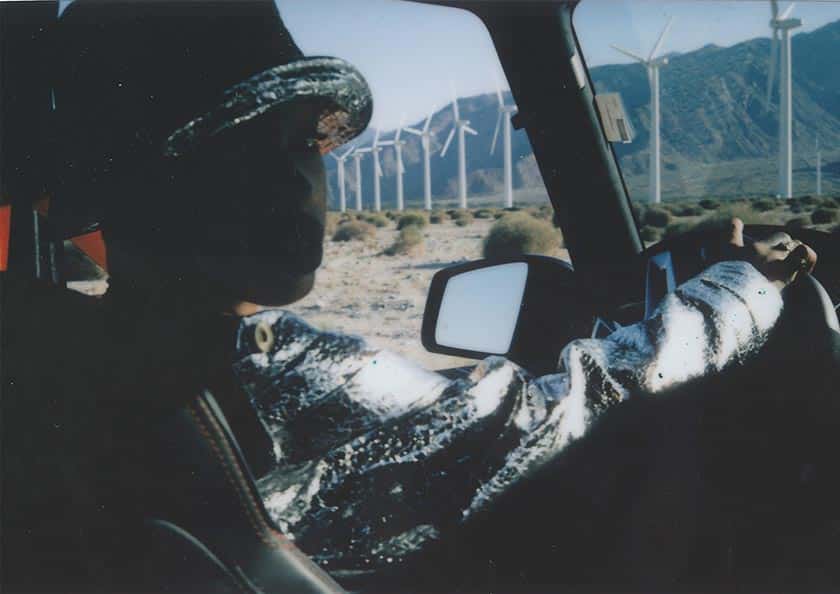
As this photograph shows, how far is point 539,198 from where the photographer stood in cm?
291

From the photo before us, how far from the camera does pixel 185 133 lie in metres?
1.12

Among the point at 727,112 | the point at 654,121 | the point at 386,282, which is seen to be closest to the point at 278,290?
the point at 727,112

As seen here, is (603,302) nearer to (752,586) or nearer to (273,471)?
(752,586)

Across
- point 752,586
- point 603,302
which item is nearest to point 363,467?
point 752,586

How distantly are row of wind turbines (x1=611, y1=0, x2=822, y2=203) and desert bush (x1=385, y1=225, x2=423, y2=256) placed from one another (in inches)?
178

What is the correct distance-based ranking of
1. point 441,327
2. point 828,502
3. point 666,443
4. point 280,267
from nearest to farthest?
point 280,267 → point 666,443 → point 828,502 → point 441,327

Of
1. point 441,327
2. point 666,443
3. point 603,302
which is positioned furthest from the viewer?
point 441,327

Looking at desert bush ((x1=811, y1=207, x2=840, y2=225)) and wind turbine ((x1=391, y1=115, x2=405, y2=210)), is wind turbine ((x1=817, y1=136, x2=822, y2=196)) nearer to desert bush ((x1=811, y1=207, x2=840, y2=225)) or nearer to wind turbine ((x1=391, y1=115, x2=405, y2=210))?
desert bush ((x1=811, y1=207, x2=840, y2=225))

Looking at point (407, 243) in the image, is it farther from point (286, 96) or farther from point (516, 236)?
point (286, 96)

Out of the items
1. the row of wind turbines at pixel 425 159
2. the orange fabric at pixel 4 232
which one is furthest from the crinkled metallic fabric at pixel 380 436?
the row of wind turbines at pixel 425 159

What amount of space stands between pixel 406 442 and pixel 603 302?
139 cm

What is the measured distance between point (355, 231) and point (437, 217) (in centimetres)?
531

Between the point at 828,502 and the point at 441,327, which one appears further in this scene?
the point at 441,327

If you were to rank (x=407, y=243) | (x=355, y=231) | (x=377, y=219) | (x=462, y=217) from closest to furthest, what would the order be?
(x=355, y=231), (x=407, y=243), (x=377, y=219), (x=462, y=217)
